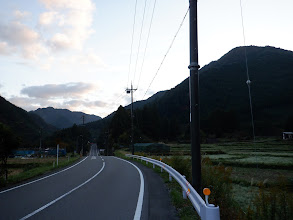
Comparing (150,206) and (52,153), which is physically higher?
(150,206)

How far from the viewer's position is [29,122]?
147 metres

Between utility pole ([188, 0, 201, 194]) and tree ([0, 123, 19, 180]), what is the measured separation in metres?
11.4

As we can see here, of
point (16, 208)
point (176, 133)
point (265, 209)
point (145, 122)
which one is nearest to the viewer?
point (265, 209)

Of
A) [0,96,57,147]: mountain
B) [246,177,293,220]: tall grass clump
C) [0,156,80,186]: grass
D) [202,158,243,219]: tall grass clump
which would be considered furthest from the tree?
[0,96,57,147]: mountain

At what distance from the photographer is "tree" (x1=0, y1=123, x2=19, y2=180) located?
13173 millimetres

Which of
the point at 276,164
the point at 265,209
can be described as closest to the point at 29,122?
the point at 276,164

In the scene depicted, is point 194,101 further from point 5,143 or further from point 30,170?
point 30,170

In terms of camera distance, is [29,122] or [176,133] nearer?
[176,133]

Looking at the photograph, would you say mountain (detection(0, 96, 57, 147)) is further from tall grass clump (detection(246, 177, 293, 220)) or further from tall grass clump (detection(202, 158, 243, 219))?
tall grass clump (detection(246, 177, 293, 220))

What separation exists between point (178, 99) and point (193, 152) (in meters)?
181

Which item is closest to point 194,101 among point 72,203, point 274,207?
point 274,207

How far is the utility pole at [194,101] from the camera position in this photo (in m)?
6.61

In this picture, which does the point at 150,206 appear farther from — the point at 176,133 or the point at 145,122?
the point at 176,133

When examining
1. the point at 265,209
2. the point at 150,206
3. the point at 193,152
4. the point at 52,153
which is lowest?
the point at 52,153
